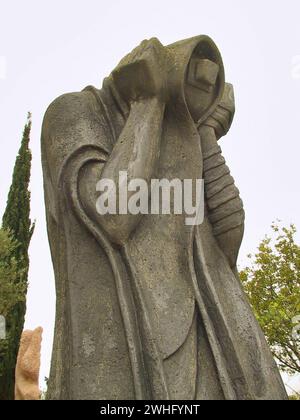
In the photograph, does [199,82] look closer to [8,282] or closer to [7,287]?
[7,287]

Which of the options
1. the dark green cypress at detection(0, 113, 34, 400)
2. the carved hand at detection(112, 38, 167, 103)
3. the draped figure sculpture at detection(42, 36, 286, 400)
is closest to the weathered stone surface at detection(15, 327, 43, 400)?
the dark green cypress at detection(0, 113, 34, 400)

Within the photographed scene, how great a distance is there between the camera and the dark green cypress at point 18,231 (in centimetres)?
1579

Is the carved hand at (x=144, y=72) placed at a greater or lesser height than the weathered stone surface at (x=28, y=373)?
lesser

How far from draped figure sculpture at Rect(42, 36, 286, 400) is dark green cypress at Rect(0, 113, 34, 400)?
13.5 meters

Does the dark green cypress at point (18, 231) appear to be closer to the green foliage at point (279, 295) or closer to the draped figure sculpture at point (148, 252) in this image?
the green foliage at point (279, 295)

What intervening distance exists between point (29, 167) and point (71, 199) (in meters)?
17.6

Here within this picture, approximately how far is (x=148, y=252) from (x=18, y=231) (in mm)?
15750

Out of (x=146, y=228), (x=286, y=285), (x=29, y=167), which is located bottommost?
(x=146, y=228)

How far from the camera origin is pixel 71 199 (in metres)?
2.84

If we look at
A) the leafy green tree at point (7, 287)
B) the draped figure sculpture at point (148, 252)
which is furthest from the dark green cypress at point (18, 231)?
the draped figure sculpture at point (148, 252)

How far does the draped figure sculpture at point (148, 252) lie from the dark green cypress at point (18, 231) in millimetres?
13452

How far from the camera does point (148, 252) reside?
2.82 meters
